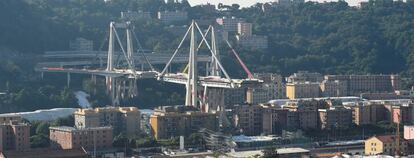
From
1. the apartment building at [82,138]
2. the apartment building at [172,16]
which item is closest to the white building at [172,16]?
the apartment building at [172,16]

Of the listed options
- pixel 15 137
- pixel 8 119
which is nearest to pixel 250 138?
pixel 8 119

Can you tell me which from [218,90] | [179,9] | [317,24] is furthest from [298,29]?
[218,90]

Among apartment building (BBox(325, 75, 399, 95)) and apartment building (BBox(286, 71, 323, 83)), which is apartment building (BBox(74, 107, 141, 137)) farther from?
apartment building (BBox(325, 75, 399, 95))

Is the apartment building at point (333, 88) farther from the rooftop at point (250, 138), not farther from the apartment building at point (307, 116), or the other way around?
the rooftop at point (250, 138)

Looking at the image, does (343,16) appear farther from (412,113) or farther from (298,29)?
(412,113)

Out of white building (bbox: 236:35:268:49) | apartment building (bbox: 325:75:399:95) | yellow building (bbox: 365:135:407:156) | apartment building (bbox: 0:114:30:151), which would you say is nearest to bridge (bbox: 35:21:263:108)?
white building (bbox: 236:35:268:49)
